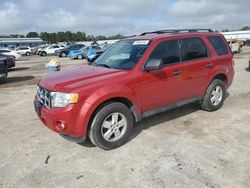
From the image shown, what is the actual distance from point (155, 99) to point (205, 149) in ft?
4.12

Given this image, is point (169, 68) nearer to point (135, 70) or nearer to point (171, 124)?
point (135, 70)

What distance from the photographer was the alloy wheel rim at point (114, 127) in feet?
14.3

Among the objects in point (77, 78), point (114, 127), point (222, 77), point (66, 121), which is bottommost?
point (114, 127)

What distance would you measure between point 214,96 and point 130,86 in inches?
104

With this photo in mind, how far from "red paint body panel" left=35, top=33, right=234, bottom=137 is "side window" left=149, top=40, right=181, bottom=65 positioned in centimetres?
9

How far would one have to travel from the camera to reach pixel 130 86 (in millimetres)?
4477

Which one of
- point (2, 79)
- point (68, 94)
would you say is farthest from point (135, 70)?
point (2, 79)

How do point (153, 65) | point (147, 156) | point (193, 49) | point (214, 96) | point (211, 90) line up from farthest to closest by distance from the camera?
point (214, 96) → point (211, 90) → point (193, 49) → point (153, 65) → point (147, 156)

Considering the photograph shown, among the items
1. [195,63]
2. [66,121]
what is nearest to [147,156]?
[66,121]

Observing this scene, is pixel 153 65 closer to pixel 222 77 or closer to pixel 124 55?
pixel 124 55

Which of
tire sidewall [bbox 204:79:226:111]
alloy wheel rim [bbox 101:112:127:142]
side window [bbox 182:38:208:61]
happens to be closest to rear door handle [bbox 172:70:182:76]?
side window [bbox 182:38:208:61]

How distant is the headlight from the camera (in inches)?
156

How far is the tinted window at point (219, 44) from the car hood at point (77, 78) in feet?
8.71

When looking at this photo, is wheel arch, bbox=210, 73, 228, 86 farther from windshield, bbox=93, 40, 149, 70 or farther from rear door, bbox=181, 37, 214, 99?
windshield, bbox=93, 40, 149, 70
